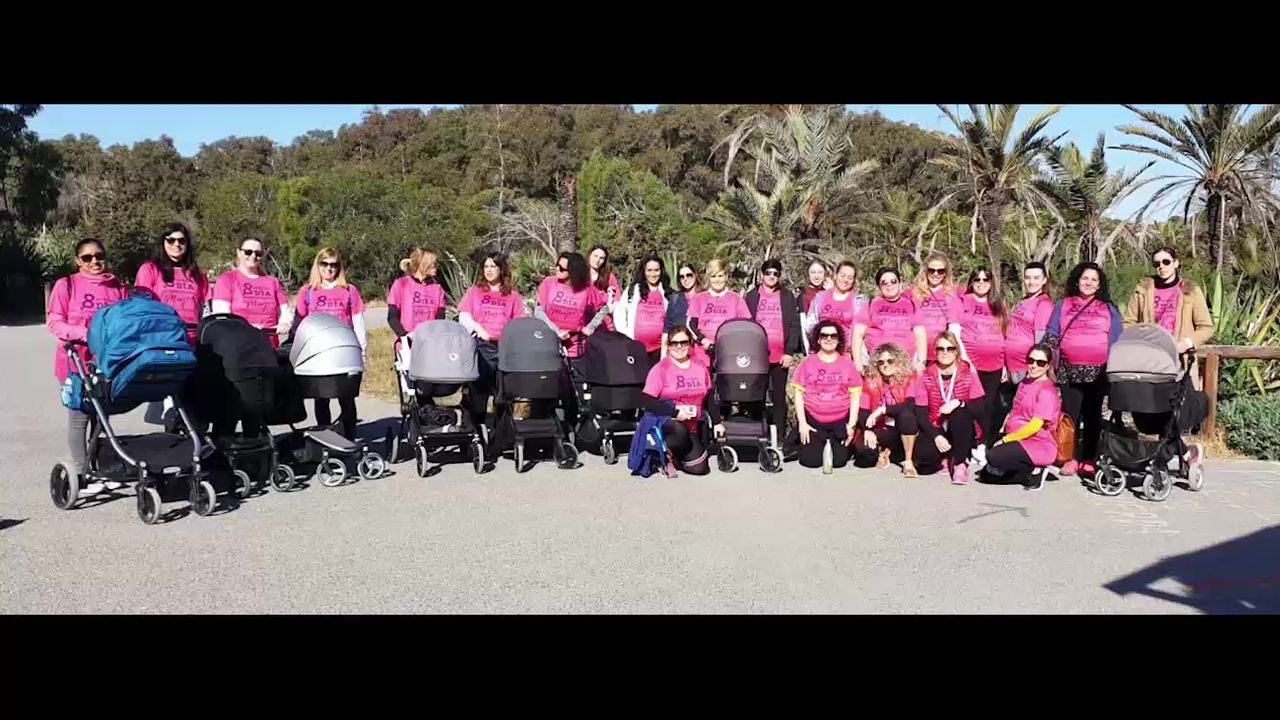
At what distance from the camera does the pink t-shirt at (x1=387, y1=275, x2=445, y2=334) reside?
8.79 m

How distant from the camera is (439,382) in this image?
8.13 metres

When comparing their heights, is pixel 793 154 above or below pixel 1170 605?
above

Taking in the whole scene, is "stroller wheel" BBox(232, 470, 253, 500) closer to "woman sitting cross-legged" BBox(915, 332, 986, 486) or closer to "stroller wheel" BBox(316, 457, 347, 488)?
"stroller wheel" BBox(316, 457, 347, 488)

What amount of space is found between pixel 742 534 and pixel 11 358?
1458 cm

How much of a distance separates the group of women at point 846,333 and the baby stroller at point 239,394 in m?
0.52

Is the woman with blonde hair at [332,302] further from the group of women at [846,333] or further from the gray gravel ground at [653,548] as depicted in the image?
the gray gravel ground at [653,548]

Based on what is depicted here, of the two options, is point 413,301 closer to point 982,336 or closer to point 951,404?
point 951,404

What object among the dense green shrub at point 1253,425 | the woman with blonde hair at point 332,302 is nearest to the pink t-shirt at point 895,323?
the dense green shrub at point 1253,425

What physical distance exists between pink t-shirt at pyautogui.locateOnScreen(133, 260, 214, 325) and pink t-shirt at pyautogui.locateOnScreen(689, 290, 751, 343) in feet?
12.3

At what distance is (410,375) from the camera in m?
8.20

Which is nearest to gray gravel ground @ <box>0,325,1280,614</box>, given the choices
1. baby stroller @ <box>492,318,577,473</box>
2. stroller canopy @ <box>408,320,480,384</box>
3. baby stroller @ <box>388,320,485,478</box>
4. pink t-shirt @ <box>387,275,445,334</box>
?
baby stroller @ <box>492,318,577,473</box>
